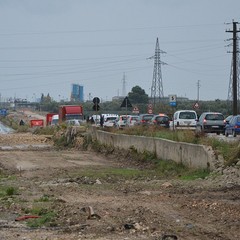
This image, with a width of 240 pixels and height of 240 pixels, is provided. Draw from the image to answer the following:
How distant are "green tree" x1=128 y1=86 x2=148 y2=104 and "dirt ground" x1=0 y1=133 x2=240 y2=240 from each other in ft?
350

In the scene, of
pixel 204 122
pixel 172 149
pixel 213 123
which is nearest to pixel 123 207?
pixel 172 149

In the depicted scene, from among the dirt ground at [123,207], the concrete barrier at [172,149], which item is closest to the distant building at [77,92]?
the concrete barrier at [172,149]

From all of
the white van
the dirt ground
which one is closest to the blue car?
the white van

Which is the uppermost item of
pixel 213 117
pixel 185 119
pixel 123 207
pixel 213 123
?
pixel 213 117

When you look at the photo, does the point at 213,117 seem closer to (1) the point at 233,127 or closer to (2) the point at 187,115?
(2) the point at 187,115

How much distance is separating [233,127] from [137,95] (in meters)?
89.3

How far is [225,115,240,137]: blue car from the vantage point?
135 feet

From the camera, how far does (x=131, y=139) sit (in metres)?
31.8

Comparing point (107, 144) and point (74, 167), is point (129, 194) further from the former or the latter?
point (107, 144)

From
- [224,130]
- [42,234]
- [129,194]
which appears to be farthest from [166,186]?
[224,130]

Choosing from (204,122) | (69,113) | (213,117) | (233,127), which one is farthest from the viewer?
(69,113)

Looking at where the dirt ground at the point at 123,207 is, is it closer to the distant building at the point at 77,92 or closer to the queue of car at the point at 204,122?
the queue of car at the point at 204,122

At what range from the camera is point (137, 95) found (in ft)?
429

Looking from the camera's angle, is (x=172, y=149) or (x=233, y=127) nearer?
(x=172, y=149)
